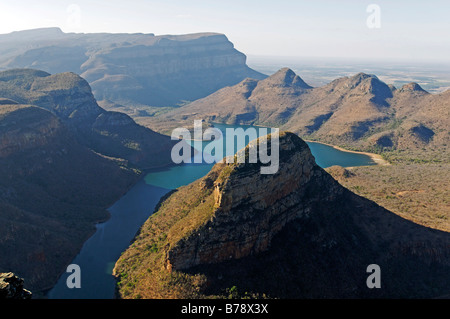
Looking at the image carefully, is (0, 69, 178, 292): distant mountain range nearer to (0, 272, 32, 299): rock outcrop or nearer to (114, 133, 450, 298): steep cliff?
(114, 133, 450, 298): steep cliff

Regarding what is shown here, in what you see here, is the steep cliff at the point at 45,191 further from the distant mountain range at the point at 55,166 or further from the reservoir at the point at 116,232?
the reservoir at the point at 116,232

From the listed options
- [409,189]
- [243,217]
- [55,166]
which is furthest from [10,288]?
[409,189]

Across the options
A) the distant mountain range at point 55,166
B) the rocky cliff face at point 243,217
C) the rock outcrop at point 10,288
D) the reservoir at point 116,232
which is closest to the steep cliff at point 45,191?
the distant mountain range at point 55,166

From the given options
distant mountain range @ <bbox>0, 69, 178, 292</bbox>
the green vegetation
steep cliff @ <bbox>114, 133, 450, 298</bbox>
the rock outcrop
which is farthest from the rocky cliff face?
distant mountain range @ <bbox>0, 69, 178, 292</bbox>

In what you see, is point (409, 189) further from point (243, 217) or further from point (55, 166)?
point (55, 166)

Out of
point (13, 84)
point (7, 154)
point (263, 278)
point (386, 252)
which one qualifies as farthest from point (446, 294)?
point (13, 84)
